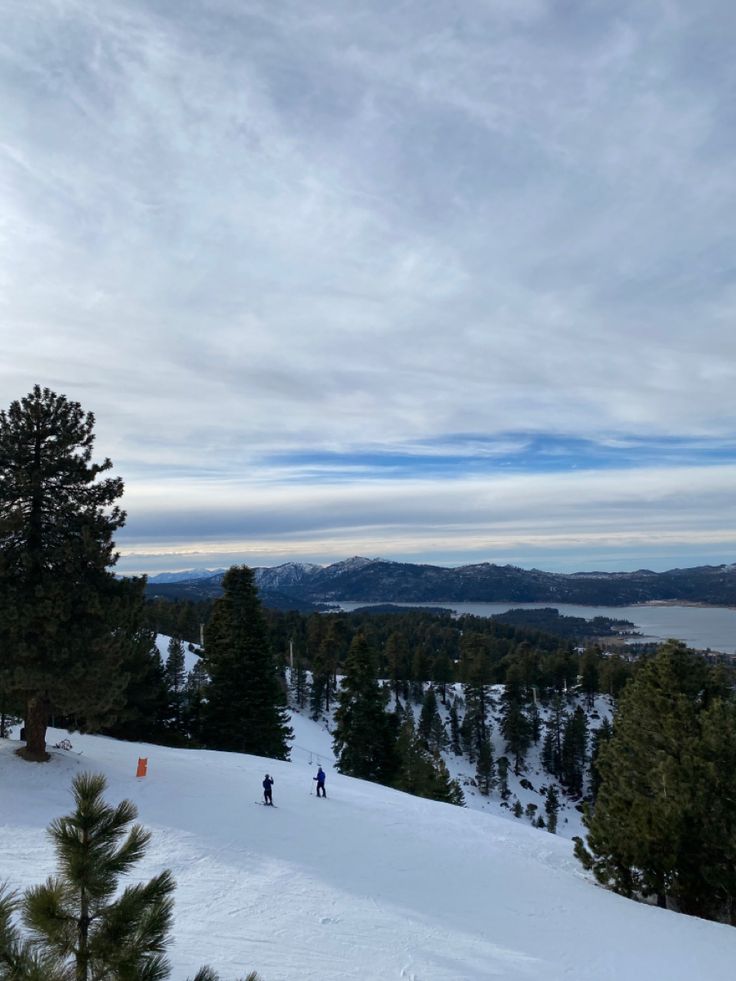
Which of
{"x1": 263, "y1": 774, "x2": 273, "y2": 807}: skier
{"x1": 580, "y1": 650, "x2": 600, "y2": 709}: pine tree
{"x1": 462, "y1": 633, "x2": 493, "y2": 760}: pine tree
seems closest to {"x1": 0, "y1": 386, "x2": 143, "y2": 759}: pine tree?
{"x1": 263, "y1": 774, "x2": 273, "y2": 807}: skier

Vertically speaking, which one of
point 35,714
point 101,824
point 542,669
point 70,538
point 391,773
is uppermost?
point 70,538

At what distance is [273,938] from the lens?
891 centimetres

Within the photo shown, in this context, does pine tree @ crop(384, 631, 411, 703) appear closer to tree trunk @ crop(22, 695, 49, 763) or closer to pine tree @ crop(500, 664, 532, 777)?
pine tree @ crop(500, 664, 532, 777)

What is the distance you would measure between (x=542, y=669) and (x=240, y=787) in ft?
243

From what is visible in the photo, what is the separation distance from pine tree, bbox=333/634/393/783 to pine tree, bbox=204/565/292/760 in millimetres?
3392

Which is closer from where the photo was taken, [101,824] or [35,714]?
[101,824]

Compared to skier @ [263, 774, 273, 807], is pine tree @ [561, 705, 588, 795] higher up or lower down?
lower down

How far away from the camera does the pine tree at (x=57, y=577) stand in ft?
50.2

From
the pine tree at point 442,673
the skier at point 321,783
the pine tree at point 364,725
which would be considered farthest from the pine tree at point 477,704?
→ the skier at point 321,783

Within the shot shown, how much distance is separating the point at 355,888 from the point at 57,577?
10.8 meters

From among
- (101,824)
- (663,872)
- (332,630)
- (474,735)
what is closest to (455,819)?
(663,872)

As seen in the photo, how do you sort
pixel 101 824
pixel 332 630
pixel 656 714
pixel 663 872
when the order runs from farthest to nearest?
pixel 332 630, pixel 656 714, pixel 663 872, pixel 101 824

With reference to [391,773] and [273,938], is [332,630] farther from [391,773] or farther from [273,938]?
[273,938]

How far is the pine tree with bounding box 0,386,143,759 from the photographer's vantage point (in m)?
15.3
